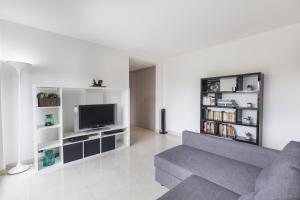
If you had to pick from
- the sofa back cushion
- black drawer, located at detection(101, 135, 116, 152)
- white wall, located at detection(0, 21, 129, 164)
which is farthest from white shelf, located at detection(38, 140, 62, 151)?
the sofa back cushion

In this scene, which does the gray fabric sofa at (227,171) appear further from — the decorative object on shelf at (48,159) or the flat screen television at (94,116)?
the decorative object on shelf at (48,159)

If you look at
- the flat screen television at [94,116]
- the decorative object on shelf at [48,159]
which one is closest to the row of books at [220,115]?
the flat screen television at [94,116]

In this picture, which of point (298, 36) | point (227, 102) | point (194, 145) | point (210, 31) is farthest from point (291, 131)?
point (210, 31)

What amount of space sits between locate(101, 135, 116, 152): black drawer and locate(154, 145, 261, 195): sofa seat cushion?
152cm

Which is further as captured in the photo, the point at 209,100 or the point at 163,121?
Result: the point at 163,121

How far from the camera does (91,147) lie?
2.93 metres

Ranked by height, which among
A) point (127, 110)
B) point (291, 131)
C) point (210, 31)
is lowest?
point (291, 131)

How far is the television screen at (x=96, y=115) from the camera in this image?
9.66 feet

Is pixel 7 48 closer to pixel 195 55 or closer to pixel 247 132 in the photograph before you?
pixel 195 55

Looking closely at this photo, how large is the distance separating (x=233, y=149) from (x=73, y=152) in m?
2.63

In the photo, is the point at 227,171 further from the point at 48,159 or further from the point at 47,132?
the point at 47,132

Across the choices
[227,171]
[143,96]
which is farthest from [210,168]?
[143,96]

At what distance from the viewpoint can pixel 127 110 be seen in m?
3.54

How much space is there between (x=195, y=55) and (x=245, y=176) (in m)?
3.32
